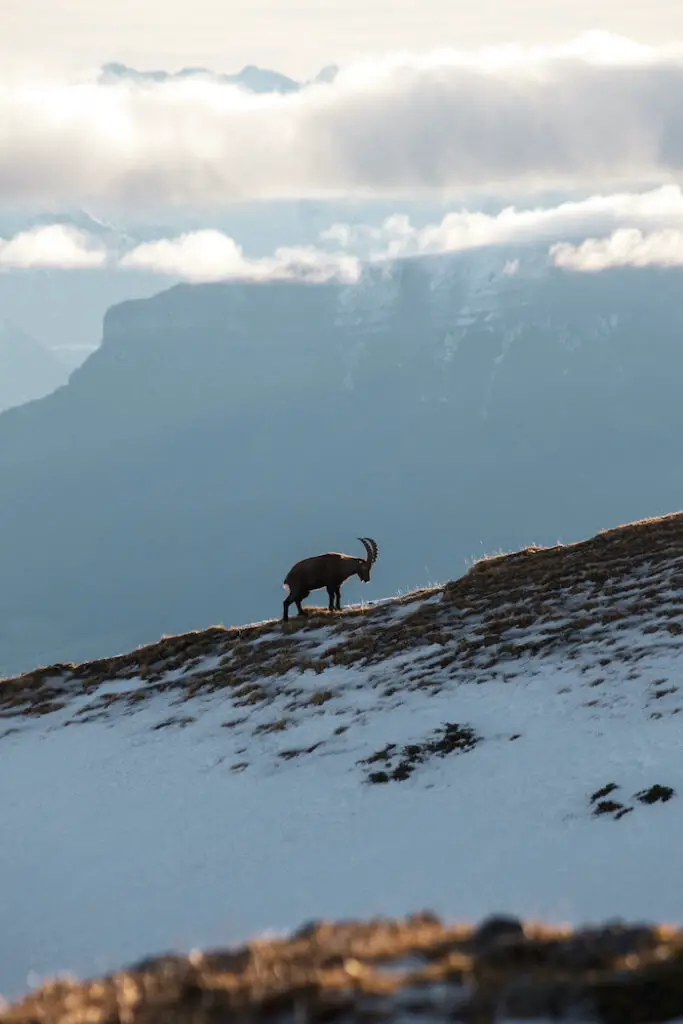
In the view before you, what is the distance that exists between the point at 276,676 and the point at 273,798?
25.2ft

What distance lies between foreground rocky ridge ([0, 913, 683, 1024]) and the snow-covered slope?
6704 mm

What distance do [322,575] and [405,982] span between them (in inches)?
1148

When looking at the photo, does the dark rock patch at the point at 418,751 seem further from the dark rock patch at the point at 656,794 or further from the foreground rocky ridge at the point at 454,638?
the dark rock patch at the point at 656,794

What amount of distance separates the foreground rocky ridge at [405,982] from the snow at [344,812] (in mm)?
6479

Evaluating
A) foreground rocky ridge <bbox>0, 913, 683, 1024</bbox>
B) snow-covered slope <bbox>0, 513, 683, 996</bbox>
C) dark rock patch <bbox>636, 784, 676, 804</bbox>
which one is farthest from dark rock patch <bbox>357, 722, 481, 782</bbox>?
foreground rocky ridge <bbox>0, 913, 683, 1024</bbox>

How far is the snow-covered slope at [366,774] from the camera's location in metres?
19.1

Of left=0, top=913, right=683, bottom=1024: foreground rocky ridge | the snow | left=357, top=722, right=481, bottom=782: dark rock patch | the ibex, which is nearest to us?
left=0, top=913, right=683, bottom=1024: foreground rocky ridge

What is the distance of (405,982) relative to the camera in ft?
30.7

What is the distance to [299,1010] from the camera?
8.68 m

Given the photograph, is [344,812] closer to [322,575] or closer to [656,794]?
[656,794]

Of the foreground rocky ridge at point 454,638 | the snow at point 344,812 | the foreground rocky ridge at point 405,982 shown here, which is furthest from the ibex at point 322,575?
the foreground rocky ridge at point 405,982

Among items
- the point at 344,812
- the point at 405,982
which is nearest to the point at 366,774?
the point at 344,812

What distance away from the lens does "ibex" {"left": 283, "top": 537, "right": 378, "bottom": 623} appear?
38031mm

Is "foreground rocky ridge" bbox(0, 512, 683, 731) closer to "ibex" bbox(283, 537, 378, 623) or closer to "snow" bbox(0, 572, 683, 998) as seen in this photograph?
"snow" bbox(0, 572, 683, 998)
